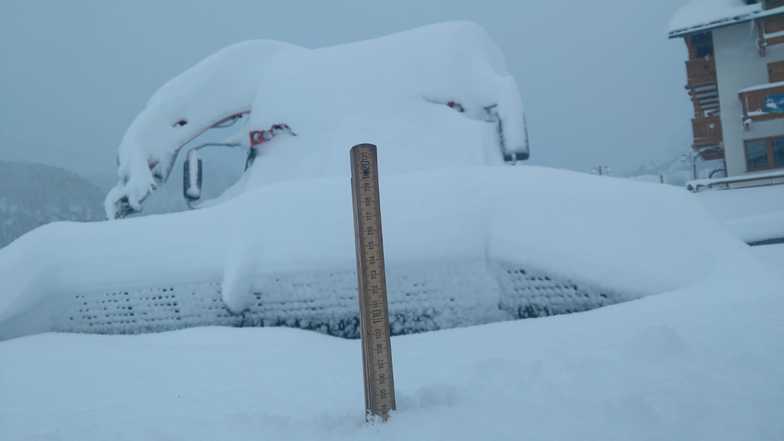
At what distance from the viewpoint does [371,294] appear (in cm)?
226

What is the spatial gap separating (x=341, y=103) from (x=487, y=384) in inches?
279

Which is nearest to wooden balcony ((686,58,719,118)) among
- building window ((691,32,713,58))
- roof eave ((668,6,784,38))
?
building window ((691,32,713,58))

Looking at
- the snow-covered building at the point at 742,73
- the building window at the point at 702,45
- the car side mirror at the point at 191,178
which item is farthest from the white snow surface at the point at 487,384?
the building window at the point at 702,45

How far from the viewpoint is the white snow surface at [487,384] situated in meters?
2.08

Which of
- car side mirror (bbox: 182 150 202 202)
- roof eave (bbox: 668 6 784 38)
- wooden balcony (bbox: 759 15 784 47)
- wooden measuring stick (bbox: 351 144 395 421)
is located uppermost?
roof eave (bbox: 668 6 784 38)

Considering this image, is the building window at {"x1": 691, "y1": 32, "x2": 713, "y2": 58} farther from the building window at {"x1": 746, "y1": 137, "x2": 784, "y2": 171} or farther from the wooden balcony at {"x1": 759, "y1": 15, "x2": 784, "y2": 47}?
the building window at {"x1": 746, "y1": 137, "x2": 784, "y2": 171}

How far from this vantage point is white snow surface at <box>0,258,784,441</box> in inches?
82.0

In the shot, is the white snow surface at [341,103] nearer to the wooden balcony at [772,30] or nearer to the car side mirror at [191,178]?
the car side mirror at [191,178]

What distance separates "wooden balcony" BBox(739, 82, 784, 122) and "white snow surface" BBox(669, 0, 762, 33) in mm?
2411

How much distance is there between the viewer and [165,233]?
606cm

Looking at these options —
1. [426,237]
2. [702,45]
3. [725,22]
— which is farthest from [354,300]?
[702,45]

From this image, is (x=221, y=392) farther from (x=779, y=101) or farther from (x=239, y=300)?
(x=779, y=101)

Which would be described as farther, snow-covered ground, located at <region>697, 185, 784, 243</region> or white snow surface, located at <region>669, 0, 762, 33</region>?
white snow surface, located at <region>669, 0, 762, 33</region>

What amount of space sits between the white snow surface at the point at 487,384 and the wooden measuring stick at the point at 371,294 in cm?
13
